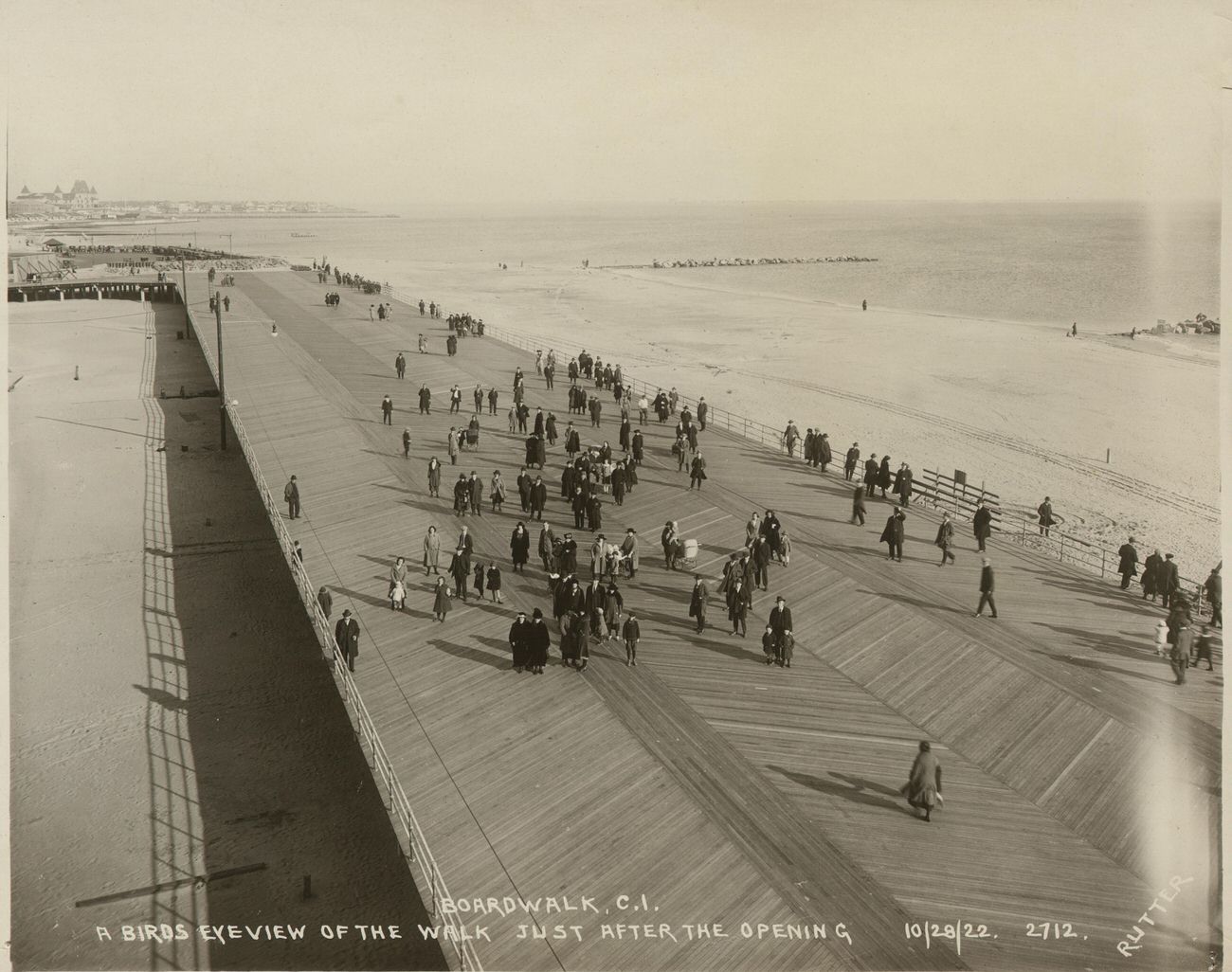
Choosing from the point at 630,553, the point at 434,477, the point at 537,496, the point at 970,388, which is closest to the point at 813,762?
the point at 630,553

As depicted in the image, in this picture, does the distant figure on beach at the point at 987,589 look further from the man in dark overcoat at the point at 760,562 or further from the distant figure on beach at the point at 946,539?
the man in dark overcoat at the point at 760,562

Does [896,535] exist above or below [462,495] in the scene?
above

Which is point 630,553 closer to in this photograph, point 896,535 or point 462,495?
point 462,495

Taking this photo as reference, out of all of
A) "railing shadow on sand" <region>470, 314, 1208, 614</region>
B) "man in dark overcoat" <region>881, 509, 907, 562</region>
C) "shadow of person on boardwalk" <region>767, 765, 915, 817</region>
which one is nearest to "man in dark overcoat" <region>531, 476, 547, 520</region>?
"man in dark overcoat" <region>881, 509, 907, 562</region>

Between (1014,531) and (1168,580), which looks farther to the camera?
(1014,531)

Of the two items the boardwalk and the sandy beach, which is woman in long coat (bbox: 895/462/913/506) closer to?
the boardwalk
